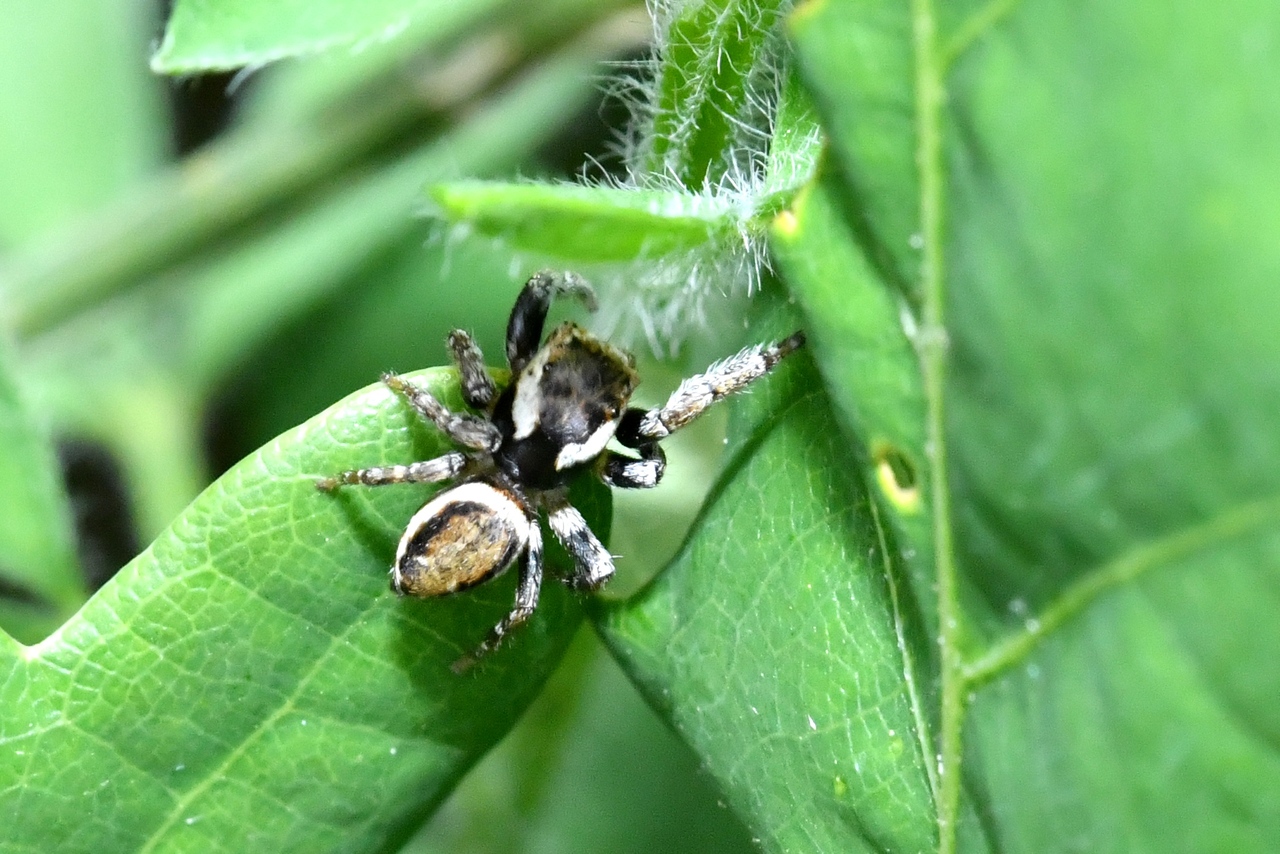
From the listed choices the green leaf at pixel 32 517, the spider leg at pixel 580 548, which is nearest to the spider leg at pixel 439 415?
the spider leg at pixel 580 548

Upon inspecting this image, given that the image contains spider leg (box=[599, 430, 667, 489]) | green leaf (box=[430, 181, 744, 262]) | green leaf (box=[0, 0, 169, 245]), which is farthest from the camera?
green leaf (box=[0, 0, 169, 245])

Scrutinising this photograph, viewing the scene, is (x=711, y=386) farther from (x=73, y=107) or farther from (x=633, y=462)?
(x=73, y=107)

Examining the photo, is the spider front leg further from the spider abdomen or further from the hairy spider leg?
the spider abdomen

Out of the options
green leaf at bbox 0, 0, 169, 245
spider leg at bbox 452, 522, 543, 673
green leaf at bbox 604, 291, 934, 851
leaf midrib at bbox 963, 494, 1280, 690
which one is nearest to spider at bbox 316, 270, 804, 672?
spider leg at bbox 452, 522, 543, 673

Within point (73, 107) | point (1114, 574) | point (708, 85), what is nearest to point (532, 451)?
point (708, 85)

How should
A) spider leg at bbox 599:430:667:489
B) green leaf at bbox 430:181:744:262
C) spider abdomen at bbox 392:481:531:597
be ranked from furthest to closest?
spider leg at bbox 599:430:667:489 → spider abdomen at bbox 392:481:531:597 → green leaf at bbox 430:181:744:262

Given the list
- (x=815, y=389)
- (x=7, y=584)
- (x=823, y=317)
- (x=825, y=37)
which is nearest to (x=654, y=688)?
(x=815, y=389)
